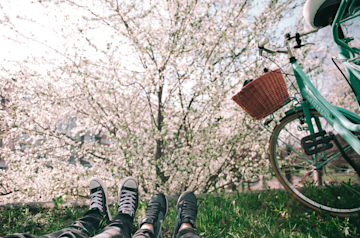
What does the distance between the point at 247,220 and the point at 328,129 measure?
1248 millimetres

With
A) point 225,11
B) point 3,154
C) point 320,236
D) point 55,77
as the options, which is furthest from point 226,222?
point 3,154

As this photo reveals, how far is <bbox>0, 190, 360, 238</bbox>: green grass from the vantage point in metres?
1.41

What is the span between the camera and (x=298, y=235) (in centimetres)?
135

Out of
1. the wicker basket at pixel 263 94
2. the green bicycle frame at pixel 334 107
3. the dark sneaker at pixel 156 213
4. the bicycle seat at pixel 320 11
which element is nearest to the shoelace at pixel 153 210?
the dark sneaker at pixel 156 213

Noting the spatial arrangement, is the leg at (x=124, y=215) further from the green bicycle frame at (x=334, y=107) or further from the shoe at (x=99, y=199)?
the green bicycle frame at (x=334, y=107)

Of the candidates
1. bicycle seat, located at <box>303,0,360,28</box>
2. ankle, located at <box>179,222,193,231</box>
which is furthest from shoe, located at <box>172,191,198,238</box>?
bicycle seat, located at <box>303,0,360,28</box>

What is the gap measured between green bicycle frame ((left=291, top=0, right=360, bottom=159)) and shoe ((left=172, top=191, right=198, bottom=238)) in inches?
52.5

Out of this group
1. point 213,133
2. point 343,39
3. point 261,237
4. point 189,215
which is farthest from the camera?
point 213,133

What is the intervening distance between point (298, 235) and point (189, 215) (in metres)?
0.89

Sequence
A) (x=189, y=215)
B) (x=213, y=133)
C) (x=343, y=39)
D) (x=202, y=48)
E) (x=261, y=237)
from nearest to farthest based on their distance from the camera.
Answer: (x=261, y=237), (x=343, y=39), (x=189, y=215), (x=213, y=133), (x=202, y=48)

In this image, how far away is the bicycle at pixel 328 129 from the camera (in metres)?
1.34

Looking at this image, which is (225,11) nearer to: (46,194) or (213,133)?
(213,133)

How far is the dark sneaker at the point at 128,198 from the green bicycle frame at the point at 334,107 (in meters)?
2.02

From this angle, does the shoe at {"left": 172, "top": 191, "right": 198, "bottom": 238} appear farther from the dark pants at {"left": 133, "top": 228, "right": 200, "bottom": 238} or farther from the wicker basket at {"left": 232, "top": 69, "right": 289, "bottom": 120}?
the wicker basket at {"left": 232, "top": 69, "right": 289, "bottom": 120}
